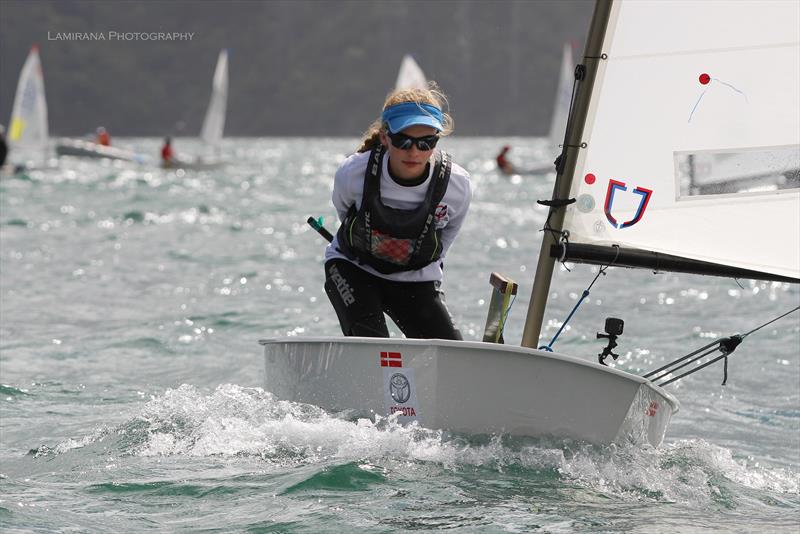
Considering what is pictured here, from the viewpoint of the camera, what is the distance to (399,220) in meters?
4.26

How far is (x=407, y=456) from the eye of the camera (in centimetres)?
405

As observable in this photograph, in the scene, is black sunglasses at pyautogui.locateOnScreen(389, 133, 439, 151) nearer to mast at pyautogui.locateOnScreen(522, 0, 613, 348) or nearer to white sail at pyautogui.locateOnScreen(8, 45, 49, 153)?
mast at pyautogui.locateOnScreen(522, 0, 613, 348)

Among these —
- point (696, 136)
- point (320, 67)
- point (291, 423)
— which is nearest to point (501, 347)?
point (291, 423)

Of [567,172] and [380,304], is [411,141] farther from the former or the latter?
[380,304]

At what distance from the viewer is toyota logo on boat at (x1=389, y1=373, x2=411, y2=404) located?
157 inches

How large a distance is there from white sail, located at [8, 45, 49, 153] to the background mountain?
55.8m

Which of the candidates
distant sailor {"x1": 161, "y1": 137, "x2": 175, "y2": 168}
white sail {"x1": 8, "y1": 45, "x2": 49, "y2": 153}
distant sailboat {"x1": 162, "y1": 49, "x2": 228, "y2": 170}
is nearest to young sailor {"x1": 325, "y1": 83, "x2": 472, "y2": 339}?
white sail {"x1": 8, "y1": 45, "x2": 49, "y2": 153}

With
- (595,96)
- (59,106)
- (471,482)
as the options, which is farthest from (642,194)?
(59,106)

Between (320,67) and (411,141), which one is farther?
(320,67)

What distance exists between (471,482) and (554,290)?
715 cm

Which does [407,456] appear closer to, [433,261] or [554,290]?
[433,261]

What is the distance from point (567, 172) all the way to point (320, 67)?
9636cm

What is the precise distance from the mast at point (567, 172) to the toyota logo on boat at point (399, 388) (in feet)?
1.68

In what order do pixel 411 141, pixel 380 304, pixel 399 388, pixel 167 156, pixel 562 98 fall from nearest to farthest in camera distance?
pixel 399 388 < pixel 411 141 < pixel 380 304 < pixel 167 156 < pixel 562 98
